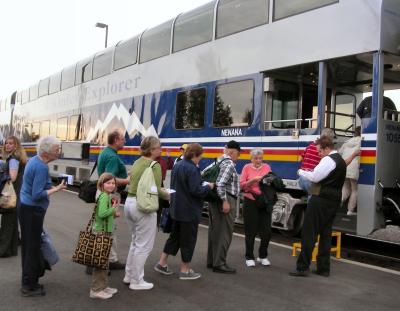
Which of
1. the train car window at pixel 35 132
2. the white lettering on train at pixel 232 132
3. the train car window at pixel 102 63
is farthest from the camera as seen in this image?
the train car window at pixel 35 132

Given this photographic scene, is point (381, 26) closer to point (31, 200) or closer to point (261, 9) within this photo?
point (261, 9)

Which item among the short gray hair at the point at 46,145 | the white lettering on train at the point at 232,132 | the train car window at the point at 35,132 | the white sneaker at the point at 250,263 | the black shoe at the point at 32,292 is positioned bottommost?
the black shoe at the point at 32,292

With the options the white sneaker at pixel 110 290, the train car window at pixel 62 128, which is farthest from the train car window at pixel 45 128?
the white sneaker at pixel 110 290

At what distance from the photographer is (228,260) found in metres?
6.55

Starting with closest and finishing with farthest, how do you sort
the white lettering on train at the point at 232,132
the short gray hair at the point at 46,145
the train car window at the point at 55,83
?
the short gray hair at the point at 46,145 → the white lettering on train at the point at 232,132 → the train car window at the point at 55,83

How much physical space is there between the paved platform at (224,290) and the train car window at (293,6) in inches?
155

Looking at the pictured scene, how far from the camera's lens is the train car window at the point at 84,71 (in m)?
15.3

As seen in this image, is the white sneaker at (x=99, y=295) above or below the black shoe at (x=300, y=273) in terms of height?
below

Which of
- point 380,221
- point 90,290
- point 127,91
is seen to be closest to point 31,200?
point 90,290

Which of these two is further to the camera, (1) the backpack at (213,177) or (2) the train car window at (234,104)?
(2) the train car window at (234,104)

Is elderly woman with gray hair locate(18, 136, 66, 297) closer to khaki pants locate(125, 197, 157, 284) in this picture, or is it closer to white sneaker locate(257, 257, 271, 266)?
khaki pants locate(125, 197, 157, 284)

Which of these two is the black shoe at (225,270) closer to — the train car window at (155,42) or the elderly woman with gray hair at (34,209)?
the elderly woman with gray hair at (34,209)

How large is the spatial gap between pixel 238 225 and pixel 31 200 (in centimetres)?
574

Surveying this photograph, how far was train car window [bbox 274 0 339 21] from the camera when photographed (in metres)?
7.56
